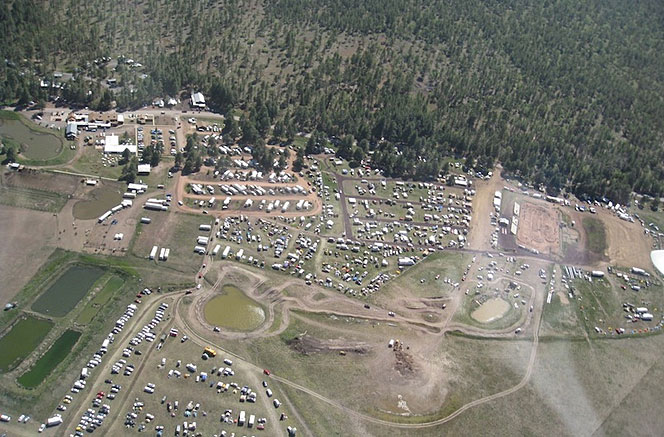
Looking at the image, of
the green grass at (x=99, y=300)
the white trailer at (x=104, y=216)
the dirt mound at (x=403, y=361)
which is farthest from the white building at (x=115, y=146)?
the dirt mound at (x=403, y=361)

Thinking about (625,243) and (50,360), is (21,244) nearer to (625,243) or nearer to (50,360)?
(50,360)

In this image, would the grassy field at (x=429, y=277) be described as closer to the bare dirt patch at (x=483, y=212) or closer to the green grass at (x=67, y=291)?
the bare dirt patch at (x=483, y=212)

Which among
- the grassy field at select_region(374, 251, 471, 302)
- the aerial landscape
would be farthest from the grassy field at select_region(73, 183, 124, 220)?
the grassy field at select_region(374, 251, 471, 302)

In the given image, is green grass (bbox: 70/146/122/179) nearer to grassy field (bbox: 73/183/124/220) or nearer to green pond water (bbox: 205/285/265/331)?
grassy field (bbox: 73/183/124/220)

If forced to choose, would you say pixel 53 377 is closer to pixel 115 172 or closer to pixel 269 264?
pixel 269 264

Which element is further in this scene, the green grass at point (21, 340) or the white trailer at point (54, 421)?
the green grass at point (21, 340)

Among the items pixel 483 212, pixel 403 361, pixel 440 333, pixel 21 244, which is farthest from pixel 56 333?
pixel 483 212

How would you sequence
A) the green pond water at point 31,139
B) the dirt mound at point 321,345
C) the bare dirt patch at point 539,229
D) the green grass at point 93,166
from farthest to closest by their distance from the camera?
the bare dirt patch at point 539,229 → the green pond water at point 31,139 → the green grass at point 93,166 → the dirt mound at point 321,345
